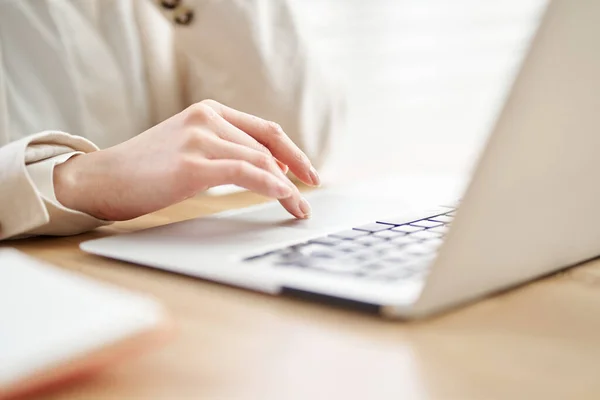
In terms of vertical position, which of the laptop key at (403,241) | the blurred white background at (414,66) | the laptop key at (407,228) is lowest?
the blurred white background at (414,66)

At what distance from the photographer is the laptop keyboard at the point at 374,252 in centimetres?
40

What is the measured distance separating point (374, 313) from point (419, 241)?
0.12m

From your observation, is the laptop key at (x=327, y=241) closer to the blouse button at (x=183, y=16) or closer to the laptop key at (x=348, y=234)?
the laptop key at (x=348, y=234)

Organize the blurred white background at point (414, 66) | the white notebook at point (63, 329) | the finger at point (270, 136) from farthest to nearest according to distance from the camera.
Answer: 1. the blurred white background at point (414, 66)
2. the finger at point (270, 136)
3. the white notebook at point (63, 329)

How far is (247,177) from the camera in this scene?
0.57 m

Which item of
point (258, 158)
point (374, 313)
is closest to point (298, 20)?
point (258, 158)

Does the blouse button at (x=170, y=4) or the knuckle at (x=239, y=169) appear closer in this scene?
the knuckle at (x=239, y=169)

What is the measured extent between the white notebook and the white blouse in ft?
2.37

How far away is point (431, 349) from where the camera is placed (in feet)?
1.07

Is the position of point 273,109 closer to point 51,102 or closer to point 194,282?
point 51,102

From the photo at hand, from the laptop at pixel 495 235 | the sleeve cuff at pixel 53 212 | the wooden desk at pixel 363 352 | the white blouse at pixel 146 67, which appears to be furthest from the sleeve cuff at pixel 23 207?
the white blouse at pixel 146 67

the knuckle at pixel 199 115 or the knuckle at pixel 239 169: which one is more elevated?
the knuckle at pixel 199 115

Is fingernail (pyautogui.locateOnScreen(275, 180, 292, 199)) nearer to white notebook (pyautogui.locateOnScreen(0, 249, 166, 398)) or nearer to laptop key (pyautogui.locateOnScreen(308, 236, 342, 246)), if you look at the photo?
laptop key (pyautogui.locateOnScreen(308, 236, 342, 246))

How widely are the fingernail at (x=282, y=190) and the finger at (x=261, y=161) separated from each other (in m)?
0.01
